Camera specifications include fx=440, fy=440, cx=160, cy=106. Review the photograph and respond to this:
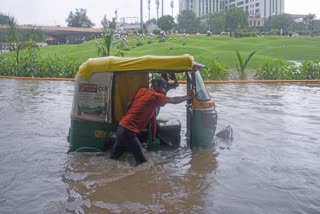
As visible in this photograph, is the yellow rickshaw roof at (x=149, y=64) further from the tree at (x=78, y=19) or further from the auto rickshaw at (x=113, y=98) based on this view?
the tree at (x=78, y=19)

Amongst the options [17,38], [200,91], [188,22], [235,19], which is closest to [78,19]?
[188,22]

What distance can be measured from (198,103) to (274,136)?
2605 mm

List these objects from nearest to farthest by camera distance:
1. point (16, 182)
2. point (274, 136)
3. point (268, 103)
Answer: point (16, 182), point (274, 136), point (268, 103)

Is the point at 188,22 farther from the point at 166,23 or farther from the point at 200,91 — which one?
the point at 200,91

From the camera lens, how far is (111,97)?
6.97 m

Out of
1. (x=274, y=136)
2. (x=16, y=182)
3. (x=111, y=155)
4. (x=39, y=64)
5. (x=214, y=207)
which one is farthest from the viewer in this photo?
(x=39, y=64)

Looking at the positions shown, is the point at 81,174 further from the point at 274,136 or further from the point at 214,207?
the point at 274,136

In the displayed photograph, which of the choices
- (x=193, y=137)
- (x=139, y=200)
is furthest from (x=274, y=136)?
(x=139, y=200)

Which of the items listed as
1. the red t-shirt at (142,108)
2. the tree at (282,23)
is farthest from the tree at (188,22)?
the red t-shirt at (142,108)

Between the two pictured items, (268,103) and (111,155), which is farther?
(268,103)

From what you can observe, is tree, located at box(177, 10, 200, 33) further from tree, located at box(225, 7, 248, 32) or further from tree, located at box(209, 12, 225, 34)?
tree, located at box(225, 7, 248, 32)

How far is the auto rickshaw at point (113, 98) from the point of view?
6.79 metres

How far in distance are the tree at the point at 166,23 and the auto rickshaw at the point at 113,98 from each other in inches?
3189

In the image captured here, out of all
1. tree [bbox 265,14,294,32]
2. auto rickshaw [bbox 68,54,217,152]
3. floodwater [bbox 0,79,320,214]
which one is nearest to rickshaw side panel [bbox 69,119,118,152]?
auto rickshaw [bbox 68,54,217,152]
